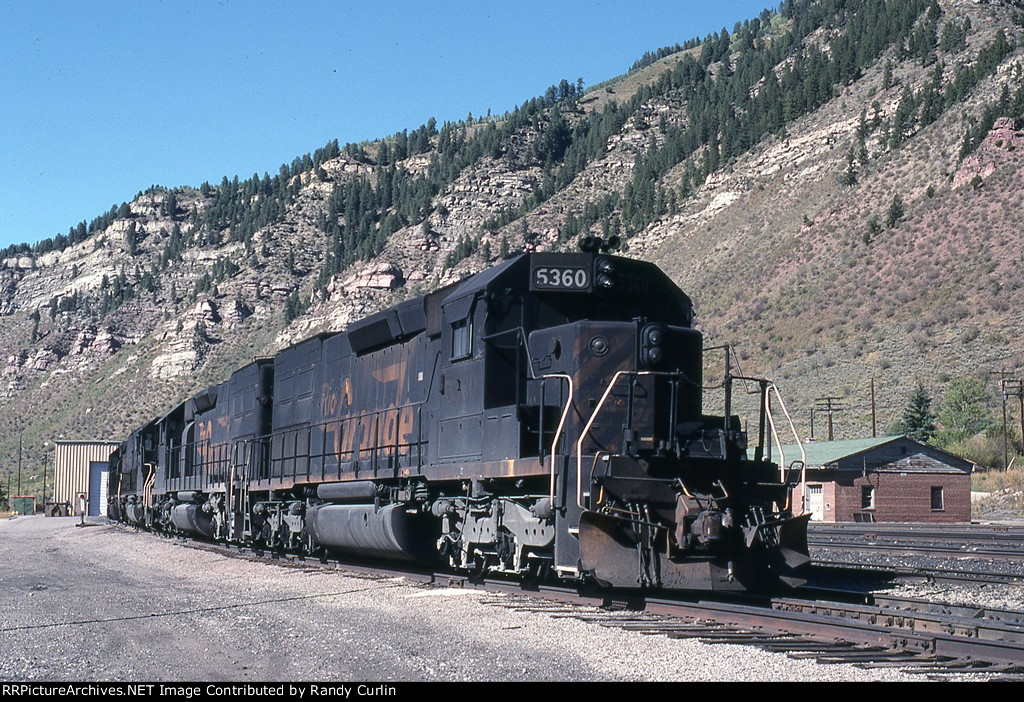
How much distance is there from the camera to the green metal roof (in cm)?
4019

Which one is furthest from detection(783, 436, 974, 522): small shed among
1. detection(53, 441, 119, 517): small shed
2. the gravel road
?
detection(53, 441, 119, 517): small shed

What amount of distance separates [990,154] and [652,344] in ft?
205

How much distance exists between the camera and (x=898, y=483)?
40719 mm

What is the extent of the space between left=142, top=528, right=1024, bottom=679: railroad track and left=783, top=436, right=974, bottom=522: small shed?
Answer: 3005cm

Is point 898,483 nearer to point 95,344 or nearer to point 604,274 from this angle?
point 604,274

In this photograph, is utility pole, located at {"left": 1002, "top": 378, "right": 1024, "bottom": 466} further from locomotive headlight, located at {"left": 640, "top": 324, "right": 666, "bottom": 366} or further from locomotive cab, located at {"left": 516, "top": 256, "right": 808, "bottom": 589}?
locomotive headlight, located at {"left": 640, "top": 324, "right": 666, "bottom": 366}

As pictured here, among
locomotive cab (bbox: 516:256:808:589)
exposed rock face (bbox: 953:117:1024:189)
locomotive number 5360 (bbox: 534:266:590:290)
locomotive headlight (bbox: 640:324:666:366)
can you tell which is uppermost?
exposed rock face (bbox: 953:117:1024:189)

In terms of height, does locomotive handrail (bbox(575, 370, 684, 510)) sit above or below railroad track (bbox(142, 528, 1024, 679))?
above

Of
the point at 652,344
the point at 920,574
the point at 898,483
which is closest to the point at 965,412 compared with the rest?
the point at 898,483

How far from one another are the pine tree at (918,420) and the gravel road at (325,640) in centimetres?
3894

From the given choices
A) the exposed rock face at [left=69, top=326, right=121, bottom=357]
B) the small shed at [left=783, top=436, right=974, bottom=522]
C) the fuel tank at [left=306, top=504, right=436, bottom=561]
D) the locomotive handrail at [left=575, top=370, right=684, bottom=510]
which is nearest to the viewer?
the locomotive handrail at [left=575, top=370, right=684, bottom=510]

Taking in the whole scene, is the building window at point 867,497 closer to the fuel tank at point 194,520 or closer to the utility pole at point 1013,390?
the utility pole at point 1013,390

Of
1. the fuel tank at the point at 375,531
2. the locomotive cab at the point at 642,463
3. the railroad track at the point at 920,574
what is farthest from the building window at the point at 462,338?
the railroad track at the point at 920,574
